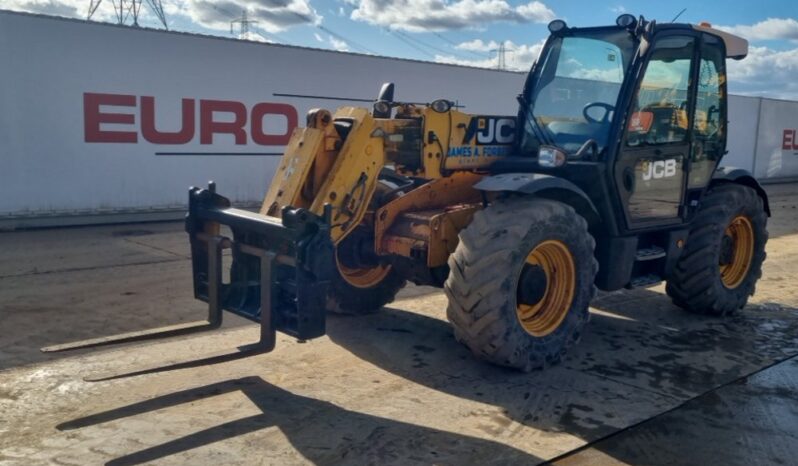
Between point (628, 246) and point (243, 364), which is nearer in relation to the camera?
point (243, 364)

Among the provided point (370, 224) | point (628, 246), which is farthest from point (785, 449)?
point (370, 224)

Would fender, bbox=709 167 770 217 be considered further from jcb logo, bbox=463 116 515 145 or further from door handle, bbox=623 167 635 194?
jcb logo, bbox=463 116 515 145

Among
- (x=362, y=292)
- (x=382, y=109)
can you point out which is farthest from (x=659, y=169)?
(x=362, y=292)

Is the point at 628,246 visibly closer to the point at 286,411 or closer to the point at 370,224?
the point at 370,224

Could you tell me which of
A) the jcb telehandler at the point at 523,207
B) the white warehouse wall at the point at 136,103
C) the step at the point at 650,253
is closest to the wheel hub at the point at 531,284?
the jcb telehandler at the point at 523,207

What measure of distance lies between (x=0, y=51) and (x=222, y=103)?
3.34 m

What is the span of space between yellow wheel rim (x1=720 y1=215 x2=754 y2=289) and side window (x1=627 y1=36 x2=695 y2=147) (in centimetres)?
138

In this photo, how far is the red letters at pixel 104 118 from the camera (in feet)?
36.9

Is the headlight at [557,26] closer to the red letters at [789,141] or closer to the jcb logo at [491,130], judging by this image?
the jcb logo at [491,130]

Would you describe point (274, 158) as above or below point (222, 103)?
below

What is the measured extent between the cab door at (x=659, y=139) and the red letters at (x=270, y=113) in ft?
26.6

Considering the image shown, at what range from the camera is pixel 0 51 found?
10.5 metres

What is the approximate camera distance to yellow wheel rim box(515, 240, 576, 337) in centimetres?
543

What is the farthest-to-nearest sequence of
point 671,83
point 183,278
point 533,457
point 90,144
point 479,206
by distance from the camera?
point 90,144 → point 183,278 → point 671,83 → point 479,206 → point 533,457
